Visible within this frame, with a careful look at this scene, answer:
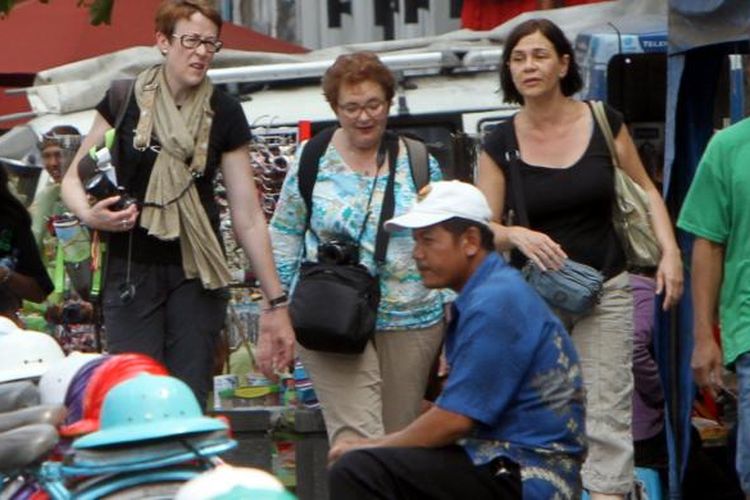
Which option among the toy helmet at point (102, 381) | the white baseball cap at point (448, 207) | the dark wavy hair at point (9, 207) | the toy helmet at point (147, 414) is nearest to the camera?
the toy helmet at point (147, 414)

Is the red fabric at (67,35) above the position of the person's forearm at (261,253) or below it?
above

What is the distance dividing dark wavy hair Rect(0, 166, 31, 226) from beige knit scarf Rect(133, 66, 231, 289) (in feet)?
2.84

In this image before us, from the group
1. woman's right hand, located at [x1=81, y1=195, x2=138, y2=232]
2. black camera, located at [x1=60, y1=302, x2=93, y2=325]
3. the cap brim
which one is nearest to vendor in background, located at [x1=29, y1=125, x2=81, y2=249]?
black camera, located at [x1=60, y1=302, x2=93, y2=325]

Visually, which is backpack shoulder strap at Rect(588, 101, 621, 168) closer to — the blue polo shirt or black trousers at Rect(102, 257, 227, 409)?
black trousers at Rect(102, 257, 227, 409)

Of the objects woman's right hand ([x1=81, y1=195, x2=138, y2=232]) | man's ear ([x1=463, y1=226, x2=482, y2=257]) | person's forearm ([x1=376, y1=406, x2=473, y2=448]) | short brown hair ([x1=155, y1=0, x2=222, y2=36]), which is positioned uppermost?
short brown hair ([x1=155, y1=0, x2=222, y2=36])

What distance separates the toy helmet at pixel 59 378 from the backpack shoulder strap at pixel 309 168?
2.09 m

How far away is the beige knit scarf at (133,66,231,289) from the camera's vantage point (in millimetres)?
7957

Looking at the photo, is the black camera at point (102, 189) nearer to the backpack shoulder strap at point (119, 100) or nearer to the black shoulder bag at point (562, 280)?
the backpack shoulder strap at point (119, 100)

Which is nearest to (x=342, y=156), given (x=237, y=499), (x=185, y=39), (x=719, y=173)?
(x=185, y=39)

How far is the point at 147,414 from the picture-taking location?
5316 millimetres

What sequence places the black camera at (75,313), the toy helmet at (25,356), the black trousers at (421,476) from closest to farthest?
the toy helmet at (25,356), the black trousers at (421,476), the black camera at (75,313)

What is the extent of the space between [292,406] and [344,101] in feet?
5.82

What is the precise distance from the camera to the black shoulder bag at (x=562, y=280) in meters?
7.73

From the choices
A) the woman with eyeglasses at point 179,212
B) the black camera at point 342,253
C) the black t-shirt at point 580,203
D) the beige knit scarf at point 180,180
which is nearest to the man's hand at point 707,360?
the black t-shirt at point 580,203
